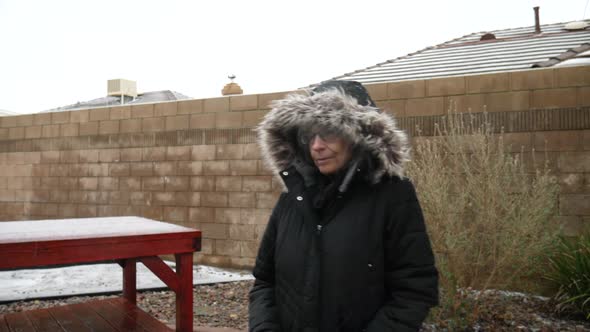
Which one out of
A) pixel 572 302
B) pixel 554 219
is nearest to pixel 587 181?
pixel 554 219

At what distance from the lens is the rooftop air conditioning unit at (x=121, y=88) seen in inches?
717

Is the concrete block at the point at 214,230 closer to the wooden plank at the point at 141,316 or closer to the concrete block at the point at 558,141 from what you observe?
the wooden plank at the point at 141,316

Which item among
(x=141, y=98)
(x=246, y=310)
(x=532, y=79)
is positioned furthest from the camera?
(x=141, y=98)

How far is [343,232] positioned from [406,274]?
0.24 m

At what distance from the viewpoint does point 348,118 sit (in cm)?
181

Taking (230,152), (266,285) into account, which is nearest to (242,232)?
(230,152)

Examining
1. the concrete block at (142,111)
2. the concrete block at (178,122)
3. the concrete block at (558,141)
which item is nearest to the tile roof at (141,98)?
the concrete block at (142,111)

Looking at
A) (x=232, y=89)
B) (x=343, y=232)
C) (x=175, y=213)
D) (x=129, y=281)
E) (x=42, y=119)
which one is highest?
(x=232, y=89)

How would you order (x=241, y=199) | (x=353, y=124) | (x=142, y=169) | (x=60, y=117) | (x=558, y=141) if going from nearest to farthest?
(x=353, y=124)
(x=558, y=141)
(x=241, y=199)
(x=142, y=169)
(x=60, y=117)

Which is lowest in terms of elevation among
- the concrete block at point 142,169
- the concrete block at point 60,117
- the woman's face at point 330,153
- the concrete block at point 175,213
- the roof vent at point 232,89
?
the concrete block at point 175,213

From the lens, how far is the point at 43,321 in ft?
11.6

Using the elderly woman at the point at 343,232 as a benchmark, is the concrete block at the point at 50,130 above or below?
above

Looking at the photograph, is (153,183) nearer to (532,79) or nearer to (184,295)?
(184,295)

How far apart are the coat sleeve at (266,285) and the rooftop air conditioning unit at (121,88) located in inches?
681
